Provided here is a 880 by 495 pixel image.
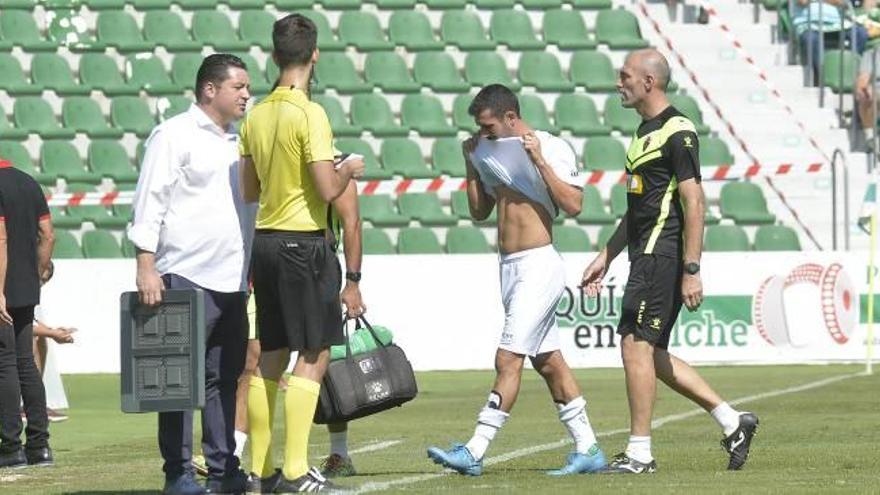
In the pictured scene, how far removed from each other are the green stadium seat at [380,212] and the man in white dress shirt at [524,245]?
45.6 ft

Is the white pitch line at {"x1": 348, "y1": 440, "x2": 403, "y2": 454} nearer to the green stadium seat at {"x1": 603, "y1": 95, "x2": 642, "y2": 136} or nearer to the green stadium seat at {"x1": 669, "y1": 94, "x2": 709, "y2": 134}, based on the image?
the green stadium seat at {"x1": 603, "y1": 95, "x2": 642, "y2": 136}

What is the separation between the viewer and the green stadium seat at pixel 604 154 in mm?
25719

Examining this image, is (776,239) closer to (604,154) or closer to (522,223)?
(604,154)

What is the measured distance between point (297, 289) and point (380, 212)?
15.7 meters

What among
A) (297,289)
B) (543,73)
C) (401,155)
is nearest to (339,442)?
(297,289)

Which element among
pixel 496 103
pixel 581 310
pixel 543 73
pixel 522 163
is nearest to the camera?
pixel 496 103

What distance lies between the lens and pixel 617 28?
90.8 ft

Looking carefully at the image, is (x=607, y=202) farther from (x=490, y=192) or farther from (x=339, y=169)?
(x=339, y=169)

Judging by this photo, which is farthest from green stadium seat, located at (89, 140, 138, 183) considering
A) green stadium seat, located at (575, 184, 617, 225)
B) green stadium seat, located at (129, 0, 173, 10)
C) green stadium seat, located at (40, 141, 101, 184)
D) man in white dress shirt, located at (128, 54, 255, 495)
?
man in white dress shirt, located at (128, 54, 255, 495)

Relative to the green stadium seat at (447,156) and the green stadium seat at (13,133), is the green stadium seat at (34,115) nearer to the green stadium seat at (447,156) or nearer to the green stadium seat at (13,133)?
the green stadium seat at (13,133)

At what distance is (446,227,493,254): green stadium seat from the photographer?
24.4 metres

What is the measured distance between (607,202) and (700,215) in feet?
49.2

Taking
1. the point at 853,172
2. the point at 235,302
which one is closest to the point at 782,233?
the point at 853,172

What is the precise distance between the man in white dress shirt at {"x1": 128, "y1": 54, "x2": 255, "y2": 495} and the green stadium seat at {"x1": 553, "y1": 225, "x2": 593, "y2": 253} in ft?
48.4
